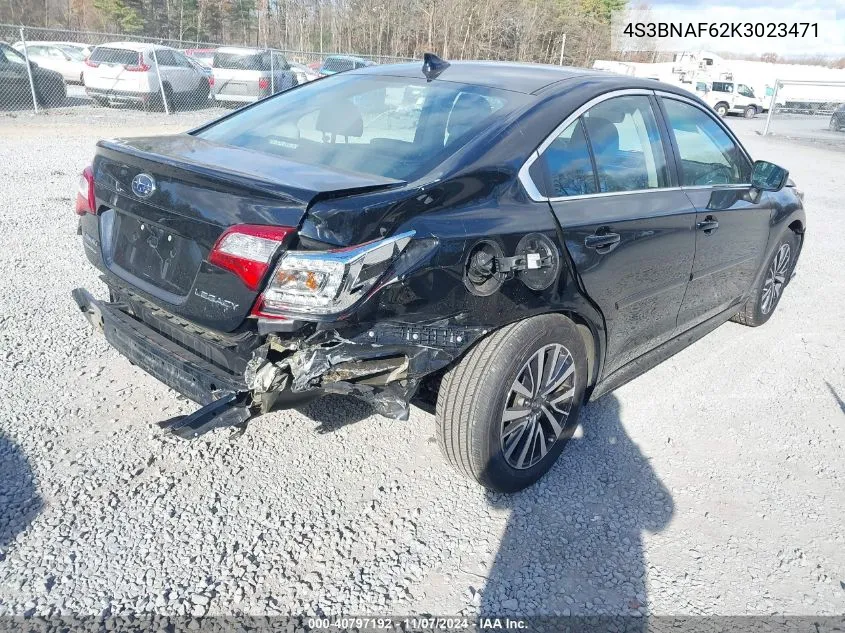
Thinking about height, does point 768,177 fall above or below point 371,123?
below

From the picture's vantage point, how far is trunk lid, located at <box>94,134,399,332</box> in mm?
2119

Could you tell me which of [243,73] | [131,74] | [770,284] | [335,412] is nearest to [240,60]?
[243,73]

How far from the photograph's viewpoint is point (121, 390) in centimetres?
332

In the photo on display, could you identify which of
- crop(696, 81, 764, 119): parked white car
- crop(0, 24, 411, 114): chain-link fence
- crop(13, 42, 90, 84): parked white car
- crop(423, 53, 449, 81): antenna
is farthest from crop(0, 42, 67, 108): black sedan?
crop(696, 81, 764, 119): parked white car

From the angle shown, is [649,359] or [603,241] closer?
[603,241]

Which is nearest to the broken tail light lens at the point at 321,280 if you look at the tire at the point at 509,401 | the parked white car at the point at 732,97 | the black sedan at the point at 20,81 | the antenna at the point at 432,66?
the tire at the point at 509,401

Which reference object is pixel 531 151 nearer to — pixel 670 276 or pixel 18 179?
pixel 670 276

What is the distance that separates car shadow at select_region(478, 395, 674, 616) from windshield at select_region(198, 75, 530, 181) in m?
1.53

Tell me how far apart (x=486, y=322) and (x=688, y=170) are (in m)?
1.79

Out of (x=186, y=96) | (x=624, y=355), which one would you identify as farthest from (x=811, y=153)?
(x=624, y=355)

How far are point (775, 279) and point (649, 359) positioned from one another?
83.5 inches

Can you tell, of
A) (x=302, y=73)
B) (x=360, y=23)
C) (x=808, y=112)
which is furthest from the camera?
(x=360, y=23)

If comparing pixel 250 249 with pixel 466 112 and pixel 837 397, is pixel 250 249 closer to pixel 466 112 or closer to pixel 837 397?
pixel 466 112

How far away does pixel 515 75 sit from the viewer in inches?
123
